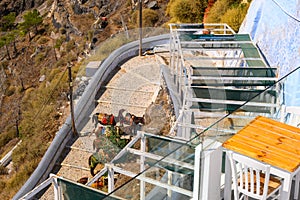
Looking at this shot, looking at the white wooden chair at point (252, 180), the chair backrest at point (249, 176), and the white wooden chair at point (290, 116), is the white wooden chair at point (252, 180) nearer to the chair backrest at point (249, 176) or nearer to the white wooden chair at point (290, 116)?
the chair backrest at point (249, 176)

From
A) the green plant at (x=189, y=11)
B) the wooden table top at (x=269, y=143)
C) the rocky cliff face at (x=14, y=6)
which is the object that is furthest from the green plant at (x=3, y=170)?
the rocky cliff face at (x=14, y=6)

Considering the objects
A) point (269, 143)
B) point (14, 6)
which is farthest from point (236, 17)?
point (14, 6)

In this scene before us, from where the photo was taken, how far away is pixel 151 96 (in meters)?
7.92

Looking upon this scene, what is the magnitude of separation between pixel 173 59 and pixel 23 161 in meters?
7.16

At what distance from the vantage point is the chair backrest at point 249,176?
2211 mm

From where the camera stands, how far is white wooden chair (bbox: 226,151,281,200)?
2.22 m

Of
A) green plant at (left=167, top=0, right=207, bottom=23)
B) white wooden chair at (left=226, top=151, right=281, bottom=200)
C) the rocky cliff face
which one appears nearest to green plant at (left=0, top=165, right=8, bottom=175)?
green plant at (left=167, top=0, right=207, bottom=23)

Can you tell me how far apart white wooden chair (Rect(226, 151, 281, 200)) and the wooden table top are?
43 mm

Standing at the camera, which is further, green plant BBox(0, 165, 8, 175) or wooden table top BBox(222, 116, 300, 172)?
green plant BBox(0, 165, 8, 175)

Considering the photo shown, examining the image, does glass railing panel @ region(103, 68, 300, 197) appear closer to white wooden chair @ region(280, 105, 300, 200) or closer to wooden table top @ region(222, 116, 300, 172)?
wooden table top @ region(222, 116, 300, 172)

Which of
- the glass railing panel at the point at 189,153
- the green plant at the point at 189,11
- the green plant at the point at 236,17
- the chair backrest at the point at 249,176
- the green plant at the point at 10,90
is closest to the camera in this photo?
the glass railing panel at the point at 189,153

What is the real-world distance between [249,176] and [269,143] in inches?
8.5

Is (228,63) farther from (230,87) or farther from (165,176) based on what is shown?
(165,176)

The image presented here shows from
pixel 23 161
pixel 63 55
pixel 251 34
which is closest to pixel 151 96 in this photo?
pixel 251 34
